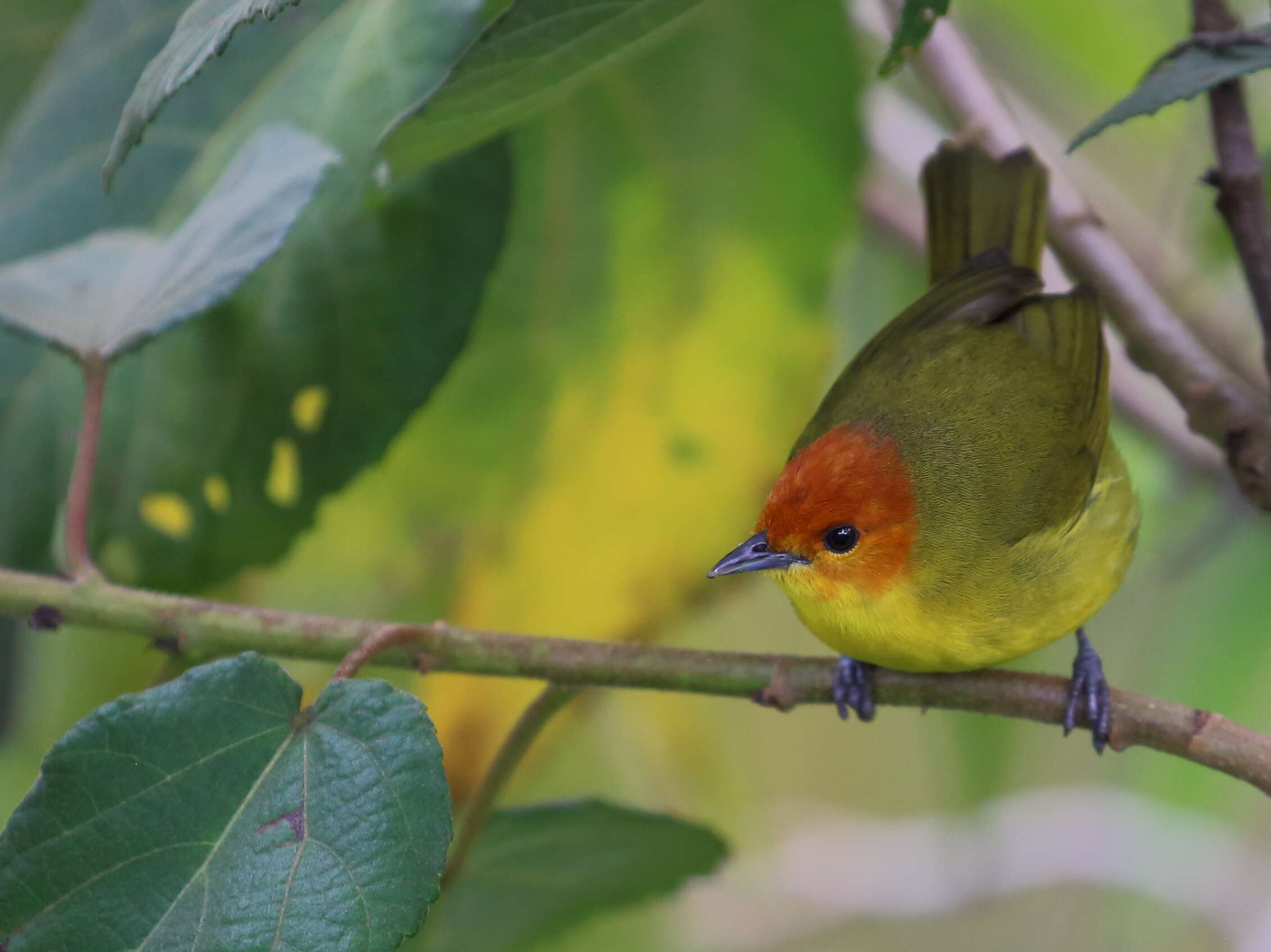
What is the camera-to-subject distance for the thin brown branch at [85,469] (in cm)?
121

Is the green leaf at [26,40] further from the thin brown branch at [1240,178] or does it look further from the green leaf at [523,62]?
the thin brown branch at [1240,178]

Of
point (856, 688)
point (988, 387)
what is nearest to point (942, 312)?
point (988, 387)

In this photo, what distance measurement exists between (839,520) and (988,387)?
332mm

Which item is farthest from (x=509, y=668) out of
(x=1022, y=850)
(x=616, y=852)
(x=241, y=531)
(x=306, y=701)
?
(x=1022, y=850)

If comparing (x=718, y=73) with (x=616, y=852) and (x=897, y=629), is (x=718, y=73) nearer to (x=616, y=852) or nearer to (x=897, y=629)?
(x=897, y=629)

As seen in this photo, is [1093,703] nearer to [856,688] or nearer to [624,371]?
[856,688]

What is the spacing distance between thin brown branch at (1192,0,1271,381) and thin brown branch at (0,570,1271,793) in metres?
0.45

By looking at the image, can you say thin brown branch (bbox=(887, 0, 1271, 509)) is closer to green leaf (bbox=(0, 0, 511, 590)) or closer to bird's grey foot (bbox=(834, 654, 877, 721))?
bird's grey foot (bbox=(834, 654, 877, 721))

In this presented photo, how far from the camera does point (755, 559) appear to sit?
162cm

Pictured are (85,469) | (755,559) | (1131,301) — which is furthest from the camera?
(755,559)

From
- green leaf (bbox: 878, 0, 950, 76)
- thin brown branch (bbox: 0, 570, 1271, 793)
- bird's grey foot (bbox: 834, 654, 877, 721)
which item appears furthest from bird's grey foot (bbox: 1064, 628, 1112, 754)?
green leaf (bbox: 878, 0, 950, 76)

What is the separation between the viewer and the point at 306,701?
1725 millimetres

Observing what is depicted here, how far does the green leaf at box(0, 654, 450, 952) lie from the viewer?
96cm

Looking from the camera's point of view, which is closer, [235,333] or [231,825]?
[231,825]
